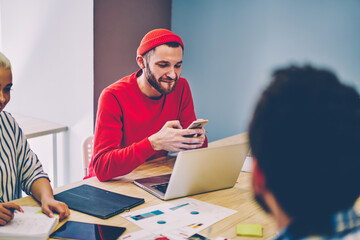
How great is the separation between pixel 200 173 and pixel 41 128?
170 centimetres

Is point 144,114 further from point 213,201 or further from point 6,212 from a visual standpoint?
point 6,212

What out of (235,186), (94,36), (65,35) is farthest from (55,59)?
(235,186)

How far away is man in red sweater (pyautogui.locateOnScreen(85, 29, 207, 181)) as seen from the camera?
147 centimetres

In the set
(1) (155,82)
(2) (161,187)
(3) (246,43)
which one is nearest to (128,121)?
(1) (155,82)

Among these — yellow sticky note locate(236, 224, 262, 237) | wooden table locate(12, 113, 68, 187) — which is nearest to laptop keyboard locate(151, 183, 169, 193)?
yellow sticky note locate(236, 224, 262, 237)

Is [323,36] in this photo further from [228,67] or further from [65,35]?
[65,35]

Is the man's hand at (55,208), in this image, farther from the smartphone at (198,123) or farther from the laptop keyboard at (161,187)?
the smartphone at (198,123)

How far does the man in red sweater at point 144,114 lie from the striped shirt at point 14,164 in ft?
0.82

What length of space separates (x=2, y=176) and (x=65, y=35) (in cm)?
157

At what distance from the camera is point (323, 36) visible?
2.45 metres

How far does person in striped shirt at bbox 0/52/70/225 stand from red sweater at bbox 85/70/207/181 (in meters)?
0.24

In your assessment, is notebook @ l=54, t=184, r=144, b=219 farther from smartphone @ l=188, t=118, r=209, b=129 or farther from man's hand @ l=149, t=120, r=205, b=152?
smartphone @ l=188, t=118, r=209, b=129

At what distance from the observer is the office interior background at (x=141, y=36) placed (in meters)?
2.47

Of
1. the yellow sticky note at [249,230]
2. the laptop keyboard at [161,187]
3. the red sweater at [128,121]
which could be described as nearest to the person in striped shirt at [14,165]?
the red sweater at [128,121]
